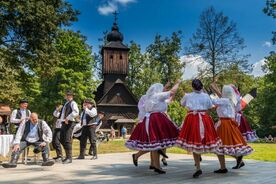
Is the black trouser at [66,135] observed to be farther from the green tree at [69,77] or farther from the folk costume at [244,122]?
the green tree at [69,77]

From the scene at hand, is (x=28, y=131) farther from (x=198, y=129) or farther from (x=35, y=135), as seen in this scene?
(x=198, y=129)

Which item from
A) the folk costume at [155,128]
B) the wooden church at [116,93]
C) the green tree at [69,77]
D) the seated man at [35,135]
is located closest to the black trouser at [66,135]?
the seated man at [35,135]

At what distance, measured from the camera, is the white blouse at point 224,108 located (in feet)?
25.4

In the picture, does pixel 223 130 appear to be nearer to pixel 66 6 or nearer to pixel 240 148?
pixel 240 148

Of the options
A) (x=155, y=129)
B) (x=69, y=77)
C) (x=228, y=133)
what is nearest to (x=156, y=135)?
(x=155, y=129)

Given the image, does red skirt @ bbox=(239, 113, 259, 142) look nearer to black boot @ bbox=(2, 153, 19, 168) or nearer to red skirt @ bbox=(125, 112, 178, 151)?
red skirt @ bbox=(125, 112, 178, 151)

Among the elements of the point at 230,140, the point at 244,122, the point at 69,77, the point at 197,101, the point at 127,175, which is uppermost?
the point at 69,77

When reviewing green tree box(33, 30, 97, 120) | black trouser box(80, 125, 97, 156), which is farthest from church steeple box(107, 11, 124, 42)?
black trouser box(80, 125, 97, 156)

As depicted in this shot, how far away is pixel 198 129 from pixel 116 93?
45.0 metres

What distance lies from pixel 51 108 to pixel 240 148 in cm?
3655

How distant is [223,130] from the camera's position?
25.0 ft

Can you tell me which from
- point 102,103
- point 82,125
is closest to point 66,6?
point 82,125

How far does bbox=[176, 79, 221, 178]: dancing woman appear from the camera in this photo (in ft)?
22.9

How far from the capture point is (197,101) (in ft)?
→ 24.0
